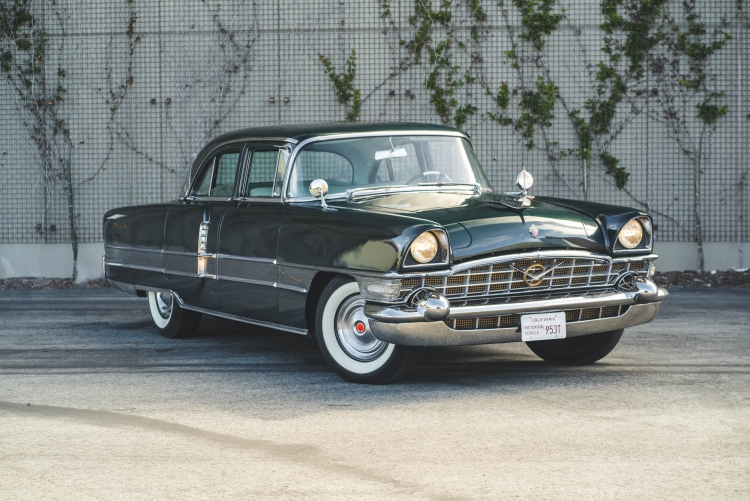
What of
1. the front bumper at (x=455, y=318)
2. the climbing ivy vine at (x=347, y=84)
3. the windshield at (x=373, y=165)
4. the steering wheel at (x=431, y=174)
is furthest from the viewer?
the climbing ivy vine at (x=347, y=84)

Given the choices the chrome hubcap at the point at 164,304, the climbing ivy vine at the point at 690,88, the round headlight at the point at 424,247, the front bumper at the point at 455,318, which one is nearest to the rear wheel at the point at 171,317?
the chrome hubcap at the point at 164,304

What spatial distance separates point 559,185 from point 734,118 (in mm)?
2310

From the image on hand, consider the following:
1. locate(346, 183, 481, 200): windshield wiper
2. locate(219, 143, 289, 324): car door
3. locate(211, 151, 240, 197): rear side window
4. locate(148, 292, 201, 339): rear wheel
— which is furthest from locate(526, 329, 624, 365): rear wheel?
locate(148, 292, 201, 339): rear wheel

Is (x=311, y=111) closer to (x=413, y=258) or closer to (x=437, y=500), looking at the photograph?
(x=413, y=258)

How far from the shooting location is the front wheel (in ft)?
19.2

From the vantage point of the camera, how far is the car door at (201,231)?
714 cm

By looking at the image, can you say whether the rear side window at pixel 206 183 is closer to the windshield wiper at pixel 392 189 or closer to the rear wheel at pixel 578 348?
the windshield wiper at pixel 392 189

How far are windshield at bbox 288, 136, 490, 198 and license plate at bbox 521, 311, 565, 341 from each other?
4.60 feet

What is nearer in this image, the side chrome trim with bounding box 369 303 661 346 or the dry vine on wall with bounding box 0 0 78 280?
the side chrome trim with bounding box 369 303 661 346

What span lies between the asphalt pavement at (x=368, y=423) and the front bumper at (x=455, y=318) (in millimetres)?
317

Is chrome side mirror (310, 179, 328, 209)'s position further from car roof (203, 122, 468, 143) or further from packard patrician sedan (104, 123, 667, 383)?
car roof (203, 122, 468, 143)

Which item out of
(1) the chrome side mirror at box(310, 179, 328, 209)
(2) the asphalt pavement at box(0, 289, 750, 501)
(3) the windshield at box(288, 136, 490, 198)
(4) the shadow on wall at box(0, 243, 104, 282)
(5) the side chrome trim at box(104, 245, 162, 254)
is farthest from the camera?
(4) the shadow on wall at box(0, 243, 104, 282)

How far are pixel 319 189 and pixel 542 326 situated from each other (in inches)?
63.4

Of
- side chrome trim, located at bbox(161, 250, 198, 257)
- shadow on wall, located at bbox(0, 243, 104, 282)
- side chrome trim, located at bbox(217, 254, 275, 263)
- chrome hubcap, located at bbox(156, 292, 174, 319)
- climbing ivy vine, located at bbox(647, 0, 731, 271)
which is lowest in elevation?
shadow on wall, located at bbox(0, 243, 104, 282)
